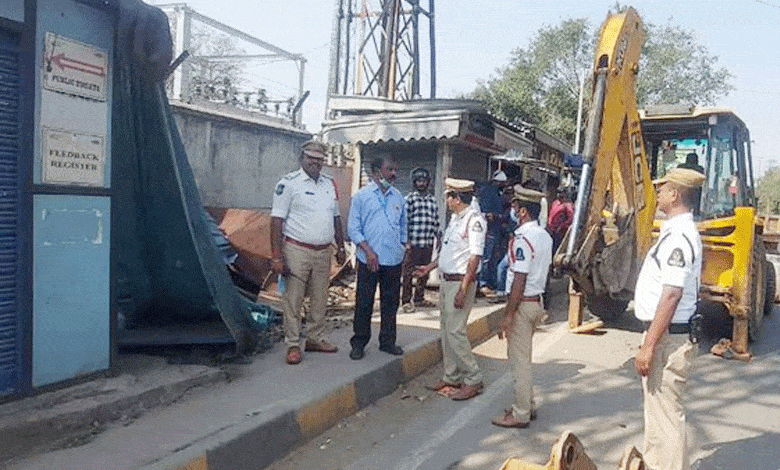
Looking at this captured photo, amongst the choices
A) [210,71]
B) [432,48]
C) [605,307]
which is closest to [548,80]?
[432,48]

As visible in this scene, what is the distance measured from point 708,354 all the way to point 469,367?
338 cm

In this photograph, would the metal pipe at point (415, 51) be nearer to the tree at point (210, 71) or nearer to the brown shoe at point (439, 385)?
the tree at point (210, 71)

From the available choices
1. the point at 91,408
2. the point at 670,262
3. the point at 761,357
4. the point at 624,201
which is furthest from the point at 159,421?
the point at 761,357

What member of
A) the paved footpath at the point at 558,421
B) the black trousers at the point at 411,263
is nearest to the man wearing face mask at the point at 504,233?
the black trousers at the point at 411,263

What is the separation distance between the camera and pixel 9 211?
12.6 ft

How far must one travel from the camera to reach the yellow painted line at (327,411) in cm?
444

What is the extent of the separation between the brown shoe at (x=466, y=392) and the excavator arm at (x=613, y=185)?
1732 millimetres

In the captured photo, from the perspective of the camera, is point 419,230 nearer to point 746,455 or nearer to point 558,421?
point 558,421

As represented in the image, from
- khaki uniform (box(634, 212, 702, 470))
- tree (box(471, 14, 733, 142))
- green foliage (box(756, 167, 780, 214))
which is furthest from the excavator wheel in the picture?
green foliage (box(756, 167, 780, 214))

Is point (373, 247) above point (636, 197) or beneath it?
beneath

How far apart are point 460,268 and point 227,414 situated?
2.04 metres

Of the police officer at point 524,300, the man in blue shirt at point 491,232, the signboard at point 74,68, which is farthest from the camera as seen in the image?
the man in blue shirt at point 491,232

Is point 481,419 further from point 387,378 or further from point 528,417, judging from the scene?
point 387,378

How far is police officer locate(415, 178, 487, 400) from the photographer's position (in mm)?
5137
